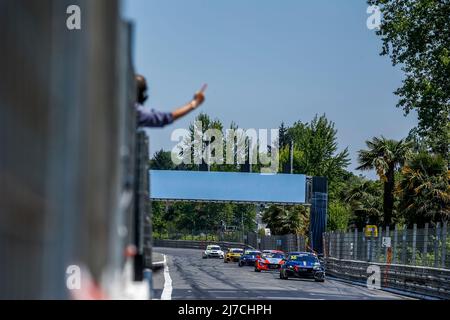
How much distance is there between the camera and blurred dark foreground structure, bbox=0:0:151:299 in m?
2.93

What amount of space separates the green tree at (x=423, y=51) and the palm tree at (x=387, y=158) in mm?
29954

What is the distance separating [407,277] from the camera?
33656 millimetres

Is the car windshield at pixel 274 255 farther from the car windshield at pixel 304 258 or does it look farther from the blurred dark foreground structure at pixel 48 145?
the blurred dark foreground structure at pixel 48 145

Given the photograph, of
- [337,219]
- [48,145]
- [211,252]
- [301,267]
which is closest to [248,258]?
[211,252]

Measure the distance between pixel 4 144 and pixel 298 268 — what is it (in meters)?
40.4

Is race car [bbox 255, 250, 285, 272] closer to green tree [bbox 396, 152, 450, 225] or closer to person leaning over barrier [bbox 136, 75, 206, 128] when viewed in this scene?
green tree [bbox 396, 152, 450, 225]

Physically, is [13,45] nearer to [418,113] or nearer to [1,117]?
[1,117]

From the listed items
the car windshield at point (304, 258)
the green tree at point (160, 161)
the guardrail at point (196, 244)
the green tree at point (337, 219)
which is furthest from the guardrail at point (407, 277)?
the guardrail at point (196, 244)

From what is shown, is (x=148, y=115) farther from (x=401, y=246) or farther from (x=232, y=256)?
(x=232, y=256)

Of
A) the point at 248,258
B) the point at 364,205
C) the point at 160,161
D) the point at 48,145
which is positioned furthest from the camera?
the point at 364,205

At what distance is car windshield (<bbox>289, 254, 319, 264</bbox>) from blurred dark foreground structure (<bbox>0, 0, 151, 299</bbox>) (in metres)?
40.2

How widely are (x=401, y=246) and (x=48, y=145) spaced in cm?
3333

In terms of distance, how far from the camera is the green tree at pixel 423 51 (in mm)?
34500
